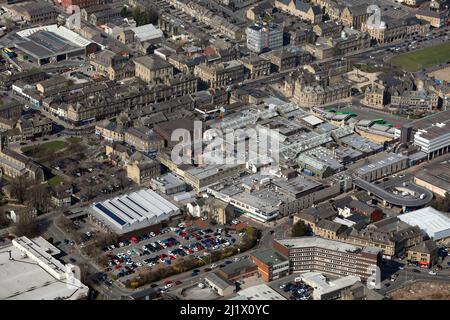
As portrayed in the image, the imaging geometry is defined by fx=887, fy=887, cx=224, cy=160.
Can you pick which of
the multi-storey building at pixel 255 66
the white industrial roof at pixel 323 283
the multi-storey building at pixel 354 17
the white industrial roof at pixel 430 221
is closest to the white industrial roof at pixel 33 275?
the white industrial roof at pixel 323 283

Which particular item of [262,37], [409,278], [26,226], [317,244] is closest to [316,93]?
[262,37]

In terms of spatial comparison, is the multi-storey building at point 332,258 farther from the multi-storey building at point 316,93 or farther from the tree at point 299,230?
the multi-storey building at point 316,93

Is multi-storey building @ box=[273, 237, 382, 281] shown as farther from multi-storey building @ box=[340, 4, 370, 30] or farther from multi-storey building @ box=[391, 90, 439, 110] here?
multi-storey building @ box=[340, 4, 370, 30]

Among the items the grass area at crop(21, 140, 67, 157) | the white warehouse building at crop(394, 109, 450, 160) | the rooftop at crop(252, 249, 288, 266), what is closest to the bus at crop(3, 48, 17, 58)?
the grass area at crop(21, 140, 67, 157)

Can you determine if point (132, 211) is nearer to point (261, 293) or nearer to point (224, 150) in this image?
point (224, 150)

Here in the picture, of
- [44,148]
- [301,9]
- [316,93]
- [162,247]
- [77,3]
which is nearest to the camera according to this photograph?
[162,247]

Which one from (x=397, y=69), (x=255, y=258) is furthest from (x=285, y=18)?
(x=255, y=258)
